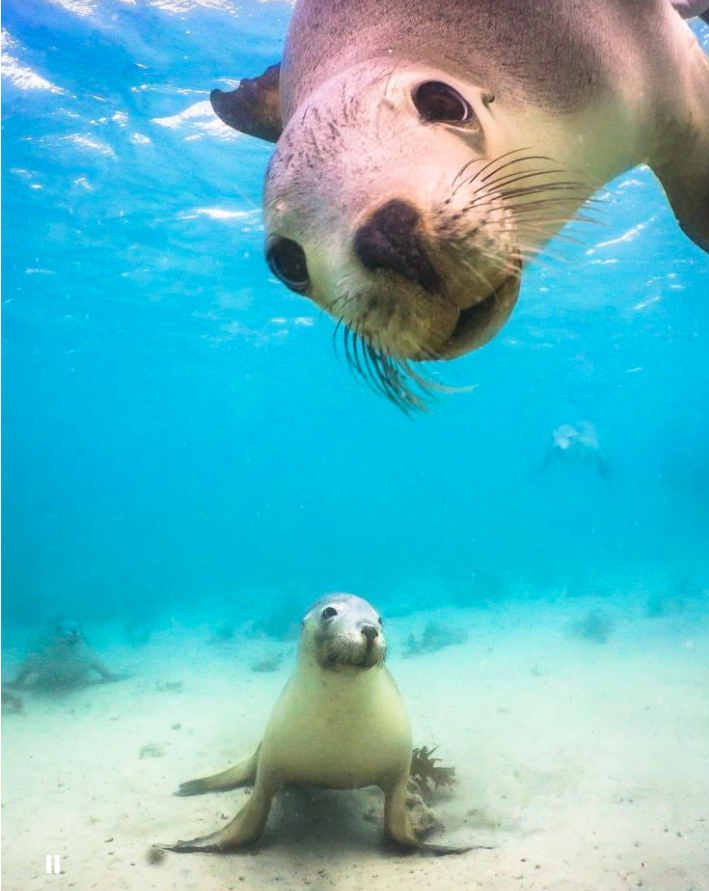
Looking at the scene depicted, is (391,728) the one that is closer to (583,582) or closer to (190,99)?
(190,99)

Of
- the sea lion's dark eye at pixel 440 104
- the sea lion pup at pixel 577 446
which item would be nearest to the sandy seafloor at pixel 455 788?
the sea lion's dark eye at pixel 440 104

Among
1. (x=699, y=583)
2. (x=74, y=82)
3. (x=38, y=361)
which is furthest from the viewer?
(x=38, y=361)

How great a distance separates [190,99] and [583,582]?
63.8 ft

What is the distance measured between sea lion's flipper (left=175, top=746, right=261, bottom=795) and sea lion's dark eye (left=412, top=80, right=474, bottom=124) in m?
4.39

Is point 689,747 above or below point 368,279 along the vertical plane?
below

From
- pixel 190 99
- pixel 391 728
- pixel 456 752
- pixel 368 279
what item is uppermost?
pixel 190 99

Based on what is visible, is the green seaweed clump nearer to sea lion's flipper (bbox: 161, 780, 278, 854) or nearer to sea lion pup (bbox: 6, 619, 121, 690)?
sea lion's flipper (bbox: 161, 780, 278, 854)

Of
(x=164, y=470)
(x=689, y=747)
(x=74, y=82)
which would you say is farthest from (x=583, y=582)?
(x=164, y=470)

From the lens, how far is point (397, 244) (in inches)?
45.8

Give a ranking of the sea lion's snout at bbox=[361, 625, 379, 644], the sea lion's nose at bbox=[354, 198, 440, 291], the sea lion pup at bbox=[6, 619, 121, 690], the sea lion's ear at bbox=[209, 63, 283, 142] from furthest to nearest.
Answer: the sea lion pup at bbox=[6, 619, 121, 690] → the sea lion's snout at bbox=[361, 625, 379, 644] → the sea lion's ear at bbox=[209, 63, 283, 142] → the sea lion's nose at bbox=[354, 198, 440, 291]

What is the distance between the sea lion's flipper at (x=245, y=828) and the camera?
3.56 m

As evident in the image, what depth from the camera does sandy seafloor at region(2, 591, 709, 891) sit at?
3.35 meters

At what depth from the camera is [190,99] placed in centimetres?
1092

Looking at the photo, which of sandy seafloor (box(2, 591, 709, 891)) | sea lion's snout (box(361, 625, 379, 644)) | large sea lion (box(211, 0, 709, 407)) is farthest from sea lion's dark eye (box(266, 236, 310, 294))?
sandy seafloor (box(2, 591, 709, 891))
